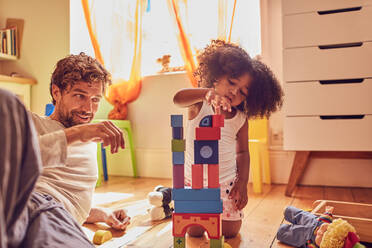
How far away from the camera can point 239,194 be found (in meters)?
1.07

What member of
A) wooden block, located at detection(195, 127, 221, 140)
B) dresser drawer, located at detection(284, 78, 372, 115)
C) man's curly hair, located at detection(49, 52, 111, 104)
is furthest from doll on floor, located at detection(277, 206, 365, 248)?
man's curly hair, located at detection(49, 52, 111, 104)

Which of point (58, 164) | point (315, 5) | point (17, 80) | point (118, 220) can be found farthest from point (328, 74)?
point (17, 80)

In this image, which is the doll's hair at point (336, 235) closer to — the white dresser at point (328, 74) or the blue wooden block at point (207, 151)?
the blue wooden block at point (207, 151)

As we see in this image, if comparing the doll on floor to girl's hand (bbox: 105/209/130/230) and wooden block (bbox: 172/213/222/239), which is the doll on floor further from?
girl's hand (bbox: 105/209/130/230)

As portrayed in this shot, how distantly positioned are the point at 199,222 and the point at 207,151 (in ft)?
0.58

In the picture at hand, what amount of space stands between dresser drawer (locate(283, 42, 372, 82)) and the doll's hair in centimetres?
92

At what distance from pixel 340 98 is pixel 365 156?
49 centimetres

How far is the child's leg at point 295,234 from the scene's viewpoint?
0.92 m

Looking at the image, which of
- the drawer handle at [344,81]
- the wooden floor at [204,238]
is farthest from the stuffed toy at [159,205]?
the drawer handle at [344,81]

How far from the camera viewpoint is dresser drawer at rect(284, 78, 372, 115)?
4.84ft

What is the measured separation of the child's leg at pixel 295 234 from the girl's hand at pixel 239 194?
15 centimetres

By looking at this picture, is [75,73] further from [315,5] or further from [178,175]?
[315,5]

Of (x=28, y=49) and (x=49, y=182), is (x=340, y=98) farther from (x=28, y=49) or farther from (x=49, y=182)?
(x=28, y=49)

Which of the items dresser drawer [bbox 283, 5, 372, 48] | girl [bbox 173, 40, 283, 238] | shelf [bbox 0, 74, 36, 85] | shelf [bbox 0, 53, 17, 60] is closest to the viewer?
girl [bbox 173, 40, 283, 238]
